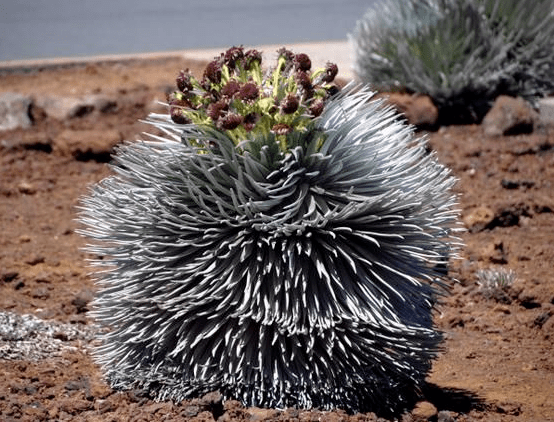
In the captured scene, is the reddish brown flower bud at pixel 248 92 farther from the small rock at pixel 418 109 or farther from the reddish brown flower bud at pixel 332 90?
the small rock at pixel 418 109

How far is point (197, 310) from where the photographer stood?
270 centimetres

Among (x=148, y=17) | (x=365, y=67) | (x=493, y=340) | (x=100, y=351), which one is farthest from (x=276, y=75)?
(x=148, y=17)

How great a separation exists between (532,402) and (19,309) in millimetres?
2001

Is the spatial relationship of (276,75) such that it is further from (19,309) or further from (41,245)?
(41,245)

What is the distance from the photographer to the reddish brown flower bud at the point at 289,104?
2.60 meters

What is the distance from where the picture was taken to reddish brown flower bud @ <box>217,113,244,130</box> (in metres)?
2.60

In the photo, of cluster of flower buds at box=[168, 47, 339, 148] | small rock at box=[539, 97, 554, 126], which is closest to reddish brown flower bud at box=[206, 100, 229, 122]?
cluster of flower buds at box=[168, 47, 339, 148]

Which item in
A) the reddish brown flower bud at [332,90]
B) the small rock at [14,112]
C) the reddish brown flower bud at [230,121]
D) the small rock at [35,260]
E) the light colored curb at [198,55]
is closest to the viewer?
the reddish brown flower bud at [230,121]

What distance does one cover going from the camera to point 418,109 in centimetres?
655

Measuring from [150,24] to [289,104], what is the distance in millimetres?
9562

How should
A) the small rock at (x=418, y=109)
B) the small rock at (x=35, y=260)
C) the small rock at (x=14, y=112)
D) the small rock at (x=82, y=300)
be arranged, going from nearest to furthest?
the small rock at (x=82, y=300) < the small rock at (x=35, y=260) < the small rock at (x=418, y=109) < the small rock at (x=14, y=112)

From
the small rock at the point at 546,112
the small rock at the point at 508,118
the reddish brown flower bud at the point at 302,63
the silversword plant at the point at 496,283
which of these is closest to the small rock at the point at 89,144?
the small rock at the point at 508,118

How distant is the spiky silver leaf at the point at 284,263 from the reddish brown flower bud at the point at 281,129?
0.20ft

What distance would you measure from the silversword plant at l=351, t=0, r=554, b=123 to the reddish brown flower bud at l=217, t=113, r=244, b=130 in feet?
14.0
